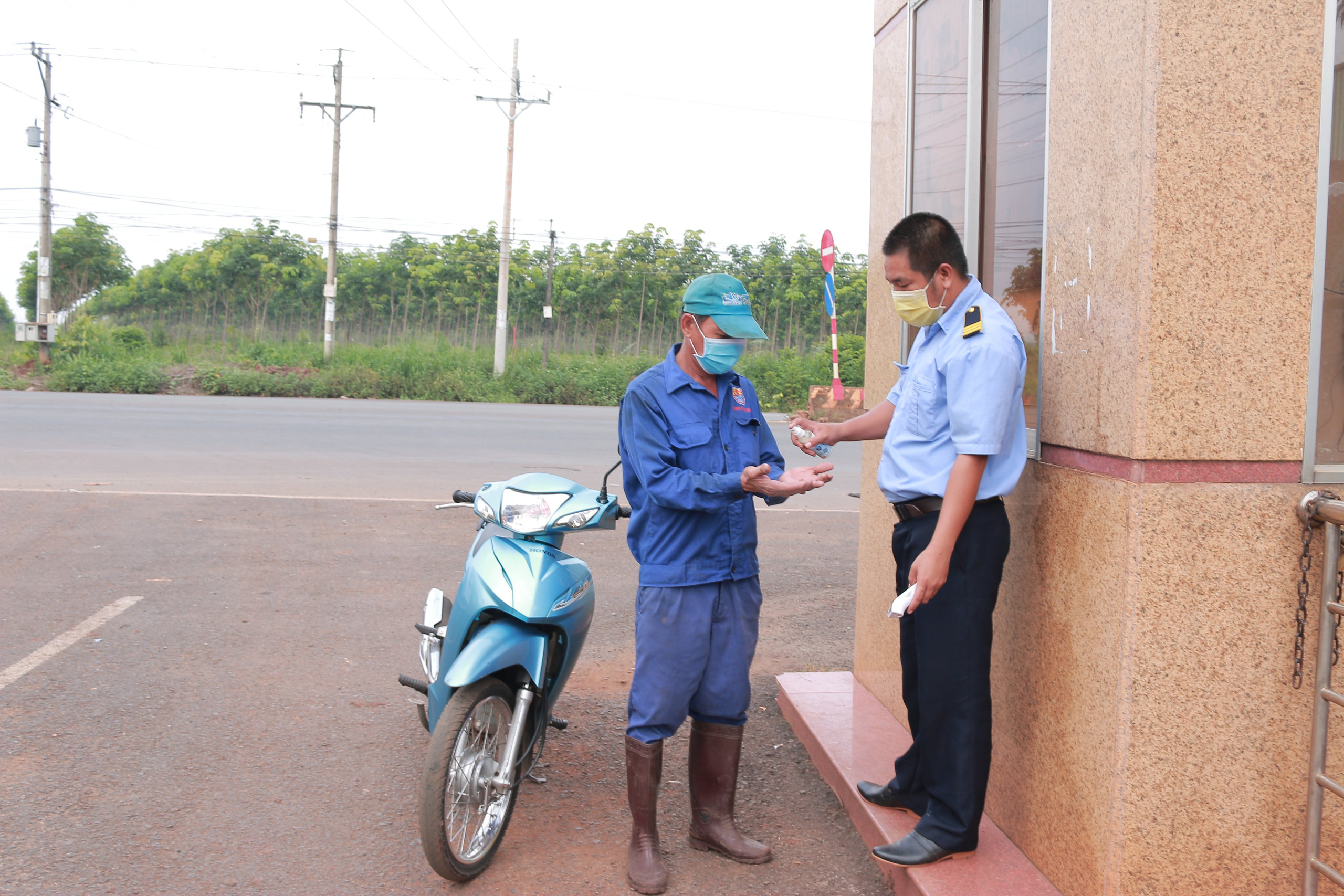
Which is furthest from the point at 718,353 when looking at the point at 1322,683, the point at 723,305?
the point at 1322,683

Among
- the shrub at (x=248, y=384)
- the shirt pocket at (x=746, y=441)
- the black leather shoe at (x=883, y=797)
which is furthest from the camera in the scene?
the shrub at (x=248, y=384)

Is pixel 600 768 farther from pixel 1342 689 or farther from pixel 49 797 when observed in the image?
pixel 1342 689

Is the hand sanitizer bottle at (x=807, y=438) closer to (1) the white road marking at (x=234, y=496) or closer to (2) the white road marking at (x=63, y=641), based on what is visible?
(2) the white road marking at (x=63, y=641)

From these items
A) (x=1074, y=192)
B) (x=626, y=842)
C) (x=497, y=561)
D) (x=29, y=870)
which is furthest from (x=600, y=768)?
(x=1074, y=192)

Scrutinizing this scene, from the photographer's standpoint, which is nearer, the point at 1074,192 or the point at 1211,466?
the point at 1211,466

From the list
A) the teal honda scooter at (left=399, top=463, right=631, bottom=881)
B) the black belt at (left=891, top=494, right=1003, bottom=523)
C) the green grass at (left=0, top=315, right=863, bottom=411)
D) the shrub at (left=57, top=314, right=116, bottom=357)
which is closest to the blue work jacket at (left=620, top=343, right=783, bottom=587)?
the teal honda scooter at (left=399, top=463, right=631, bottom=881)

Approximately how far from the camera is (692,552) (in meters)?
3.22

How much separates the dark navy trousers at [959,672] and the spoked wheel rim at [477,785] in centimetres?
131

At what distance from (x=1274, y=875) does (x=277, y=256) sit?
4476 cm

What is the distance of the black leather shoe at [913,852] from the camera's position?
303cm

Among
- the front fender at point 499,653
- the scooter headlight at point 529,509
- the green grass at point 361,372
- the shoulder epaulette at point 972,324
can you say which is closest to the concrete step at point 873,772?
the front fender at point 499,653

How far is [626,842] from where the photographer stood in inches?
137

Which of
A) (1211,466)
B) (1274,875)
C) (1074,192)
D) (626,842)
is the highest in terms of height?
(1074,192)

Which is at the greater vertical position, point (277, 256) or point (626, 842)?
point (277, 256)
